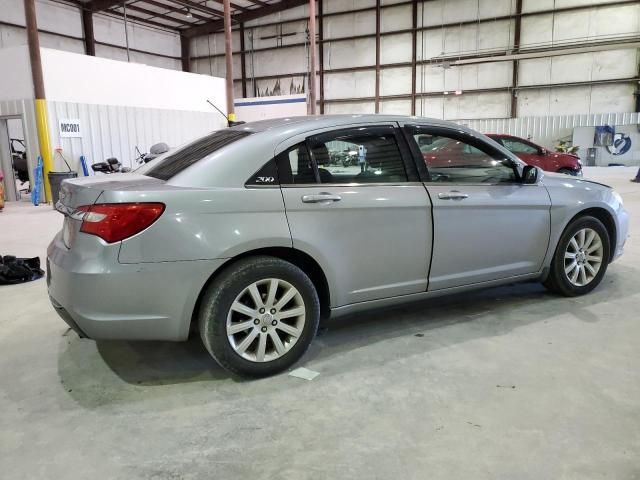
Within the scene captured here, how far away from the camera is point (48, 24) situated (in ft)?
64.0

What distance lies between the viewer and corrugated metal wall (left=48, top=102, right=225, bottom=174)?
11344 mm

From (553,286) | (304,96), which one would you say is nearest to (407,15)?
(304,96)

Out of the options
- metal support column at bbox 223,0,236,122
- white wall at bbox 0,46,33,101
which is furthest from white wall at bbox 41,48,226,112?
metal support column at bbox 223,0,236,122

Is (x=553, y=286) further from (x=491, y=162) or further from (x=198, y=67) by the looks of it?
(x=198, y=67)

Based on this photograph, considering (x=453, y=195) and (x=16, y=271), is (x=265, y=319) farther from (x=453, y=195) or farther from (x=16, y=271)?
(x=16, y=271)

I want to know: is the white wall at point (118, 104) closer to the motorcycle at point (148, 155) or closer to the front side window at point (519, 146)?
the motorcycle at point (148, 155)

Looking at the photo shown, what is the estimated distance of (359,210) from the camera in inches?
110

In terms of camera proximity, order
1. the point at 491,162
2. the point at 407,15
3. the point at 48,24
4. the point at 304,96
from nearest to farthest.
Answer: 1. the point at 491,162
2. the point at 304,96
3. the point at 48,24
4. the point at 407,15

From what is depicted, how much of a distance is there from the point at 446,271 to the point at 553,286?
46.6 inches

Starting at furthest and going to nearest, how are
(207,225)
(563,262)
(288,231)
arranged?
(563,262) → (288,231) → (207,225)

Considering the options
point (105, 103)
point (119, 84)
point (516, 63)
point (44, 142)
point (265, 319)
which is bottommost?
point (265, 319)

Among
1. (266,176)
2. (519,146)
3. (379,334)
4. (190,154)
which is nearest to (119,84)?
(519,146)

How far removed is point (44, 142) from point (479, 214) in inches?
415

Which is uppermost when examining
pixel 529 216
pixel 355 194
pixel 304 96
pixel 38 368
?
pixel 304 96
